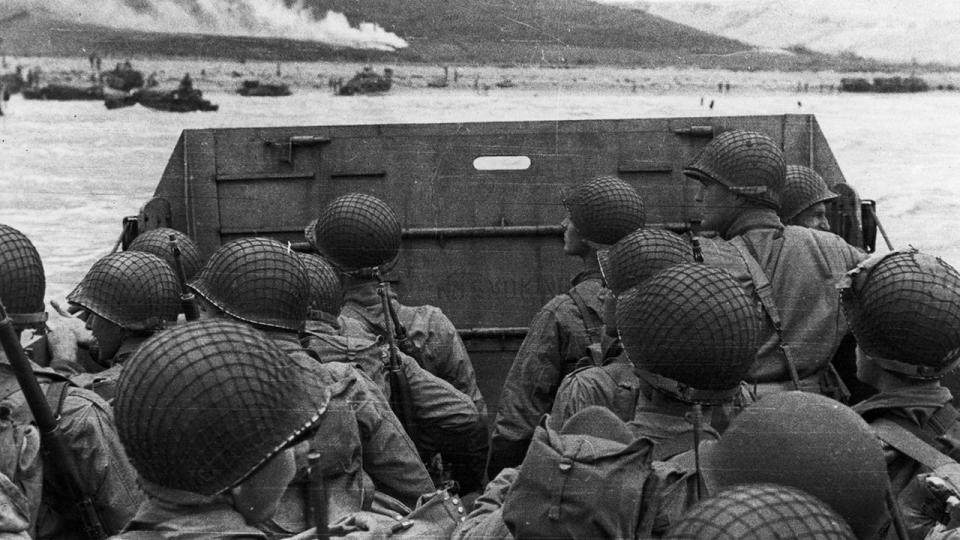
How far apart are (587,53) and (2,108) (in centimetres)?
581

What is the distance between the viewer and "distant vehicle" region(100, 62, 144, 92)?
412 inches

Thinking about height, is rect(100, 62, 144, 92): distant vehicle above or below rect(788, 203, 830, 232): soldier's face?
above

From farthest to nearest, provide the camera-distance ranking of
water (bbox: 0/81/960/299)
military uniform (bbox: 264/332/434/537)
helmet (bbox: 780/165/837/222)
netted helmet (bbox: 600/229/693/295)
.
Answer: water (bbox: 0/81/960/299) → helmet (bbox: 780/165/837/222) → netted helmet (bbox: 600/229/693/295) → military uniform (bbox: 264/332/434/537)

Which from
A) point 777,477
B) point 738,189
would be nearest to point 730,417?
point 777,477

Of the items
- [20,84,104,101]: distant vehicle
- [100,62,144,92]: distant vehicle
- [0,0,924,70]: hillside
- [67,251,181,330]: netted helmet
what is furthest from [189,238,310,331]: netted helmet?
[20,84,104,101]: distant vehicle

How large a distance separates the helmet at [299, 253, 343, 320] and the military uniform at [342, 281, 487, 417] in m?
0.40

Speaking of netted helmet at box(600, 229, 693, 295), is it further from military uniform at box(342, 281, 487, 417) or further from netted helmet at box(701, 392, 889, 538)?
netted helmet at box(701, 392, 889, 538)

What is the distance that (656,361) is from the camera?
2.89m

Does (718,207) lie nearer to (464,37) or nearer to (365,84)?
(464,37)

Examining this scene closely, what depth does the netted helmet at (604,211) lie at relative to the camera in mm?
4754

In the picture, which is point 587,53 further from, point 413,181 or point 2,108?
point 2,108

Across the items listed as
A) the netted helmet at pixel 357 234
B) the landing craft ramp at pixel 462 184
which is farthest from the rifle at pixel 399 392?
the landing craft ramp at pixel 462 184

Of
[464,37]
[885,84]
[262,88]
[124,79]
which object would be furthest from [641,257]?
[124,79]

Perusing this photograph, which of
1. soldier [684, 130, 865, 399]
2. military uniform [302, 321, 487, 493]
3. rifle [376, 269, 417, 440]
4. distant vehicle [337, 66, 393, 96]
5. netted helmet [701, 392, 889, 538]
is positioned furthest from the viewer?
distant vehicle [337, 66, 393, 96]
